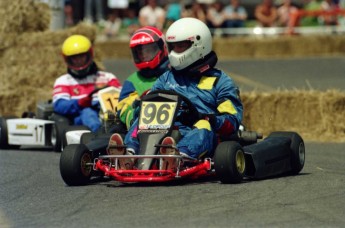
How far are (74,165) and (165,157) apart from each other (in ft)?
2.59

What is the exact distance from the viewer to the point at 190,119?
361 inches

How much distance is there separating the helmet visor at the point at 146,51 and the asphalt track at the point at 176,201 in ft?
4.51

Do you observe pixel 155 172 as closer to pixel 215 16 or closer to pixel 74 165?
pixel 74 165

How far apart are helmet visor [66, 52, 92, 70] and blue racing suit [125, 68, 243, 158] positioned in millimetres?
3695

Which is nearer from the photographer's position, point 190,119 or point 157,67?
point 190,119

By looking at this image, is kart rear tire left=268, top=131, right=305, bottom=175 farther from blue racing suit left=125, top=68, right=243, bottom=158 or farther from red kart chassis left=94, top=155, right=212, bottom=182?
red kart chassis left=94, top=155, right=212, bottom=182

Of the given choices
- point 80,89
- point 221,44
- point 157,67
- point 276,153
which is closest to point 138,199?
point 276,153

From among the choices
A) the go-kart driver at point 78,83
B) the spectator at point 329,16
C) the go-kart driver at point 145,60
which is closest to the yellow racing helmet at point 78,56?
the go-kart driver at point 78,83

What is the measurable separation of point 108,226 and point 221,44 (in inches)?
811

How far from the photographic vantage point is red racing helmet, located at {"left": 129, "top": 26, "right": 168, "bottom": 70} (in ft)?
35.0

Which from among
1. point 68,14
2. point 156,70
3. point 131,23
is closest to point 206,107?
point 156,70

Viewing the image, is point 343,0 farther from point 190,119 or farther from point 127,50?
point 190,119

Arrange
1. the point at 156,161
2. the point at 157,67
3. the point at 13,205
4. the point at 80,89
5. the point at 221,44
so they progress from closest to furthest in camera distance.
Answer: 1. the point at 13,205
2. the point at 156,161
3. the point at 157,67
4. the point at 80,89
5. the point at 221,44

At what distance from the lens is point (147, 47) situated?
10742 mm
